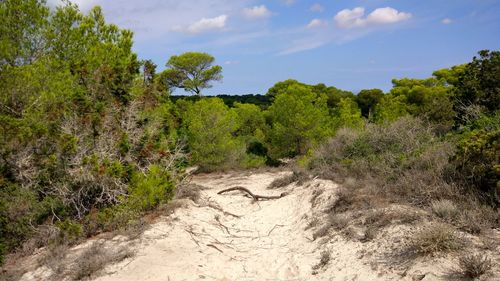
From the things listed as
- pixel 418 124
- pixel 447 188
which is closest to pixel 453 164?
pixel 447 188

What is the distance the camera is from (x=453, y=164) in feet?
27.9

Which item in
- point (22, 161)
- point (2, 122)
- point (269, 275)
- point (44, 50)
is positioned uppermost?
point (44, 50)

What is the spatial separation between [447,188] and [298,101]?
15.9 meters

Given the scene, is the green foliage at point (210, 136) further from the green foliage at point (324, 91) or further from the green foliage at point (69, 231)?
the green foliage at point (324, 91)

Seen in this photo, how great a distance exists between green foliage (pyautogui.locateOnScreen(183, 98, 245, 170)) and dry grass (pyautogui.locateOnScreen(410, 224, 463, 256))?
49.2 ft

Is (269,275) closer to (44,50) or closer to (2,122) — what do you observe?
(2,122)

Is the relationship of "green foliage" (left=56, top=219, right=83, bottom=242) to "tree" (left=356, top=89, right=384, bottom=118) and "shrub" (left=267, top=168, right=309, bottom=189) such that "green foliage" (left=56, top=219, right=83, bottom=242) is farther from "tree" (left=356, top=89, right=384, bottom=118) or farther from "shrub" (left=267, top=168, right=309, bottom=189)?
"tree" (left=356, top=89, right=384, bottom=118)

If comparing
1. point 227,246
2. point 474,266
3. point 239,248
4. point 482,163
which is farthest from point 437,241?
point 227,246

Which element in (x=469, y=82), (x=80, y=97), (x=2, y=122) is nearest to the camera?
(x=2, y=122)

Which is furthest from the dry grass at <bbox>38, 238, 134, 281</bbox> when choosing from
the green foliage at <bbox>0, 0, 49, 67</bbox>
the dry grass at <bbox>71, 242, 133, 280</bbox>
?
the green foliage at <bbox>0, 0, 49, 67</bbox>

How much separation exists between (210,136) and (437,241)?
51.1 ft

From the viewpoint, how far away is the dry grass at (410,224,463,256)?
581 centimetres

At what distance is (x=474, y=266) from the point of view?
5.11 meters

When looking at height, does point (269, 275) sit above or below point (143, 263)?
below
